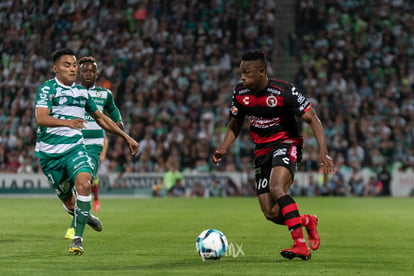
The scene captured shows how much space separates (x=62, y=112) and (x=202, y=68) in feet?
71.2

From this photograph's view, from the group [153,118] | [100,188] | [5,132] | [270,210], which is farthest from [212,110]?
[270,210]

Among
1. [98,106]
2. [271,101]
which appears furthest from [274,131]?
[98,106]

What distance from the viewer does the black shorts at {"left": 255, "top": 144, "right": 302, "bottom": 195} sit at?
29.7 feet

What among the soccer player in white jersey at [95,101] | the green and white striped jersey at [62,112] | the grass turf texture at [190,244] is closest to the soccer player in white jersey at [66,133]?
the green and white striped jersey at [62,112]

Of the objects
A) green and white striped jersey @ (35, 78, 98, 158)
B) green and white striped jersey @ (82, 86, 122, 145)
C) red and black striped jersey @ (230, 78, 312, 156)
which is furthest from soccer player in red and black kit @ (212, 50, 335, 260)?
green and white striped jersey @ (82, 86, 122, 145)

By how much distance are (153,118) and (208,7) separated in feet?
19.8

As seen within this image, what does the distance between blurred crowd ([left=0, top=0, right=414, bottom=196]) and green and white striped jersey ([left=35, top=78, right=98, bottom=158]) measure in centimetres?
Answer: 1842

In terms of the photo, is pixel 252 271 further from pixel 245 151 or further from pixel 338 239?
pixel 245 151

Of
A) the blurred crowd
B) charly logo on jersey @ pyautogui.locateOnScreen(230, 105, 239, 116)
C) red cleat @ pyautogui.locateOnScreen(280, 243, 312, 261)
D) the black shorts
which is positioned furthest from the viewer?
the blurred crowd

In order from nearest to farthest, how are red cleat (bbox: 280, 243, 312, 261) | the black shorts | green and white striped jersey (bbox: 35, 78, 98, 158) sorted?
red cleat (bbox: 280, 243, 312, 261) → the black shorts → green and white striped jersey (bbox: 35, 78, 98, 158)

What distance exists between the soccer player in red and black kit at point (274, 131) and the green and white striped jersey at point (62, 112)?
1.77m

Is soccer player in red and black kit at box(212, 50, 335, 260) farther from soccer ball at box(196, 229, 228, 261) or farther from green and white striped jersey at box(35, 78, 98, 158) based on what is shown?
green and white striped jersey at box(35, 78, 98, 158)

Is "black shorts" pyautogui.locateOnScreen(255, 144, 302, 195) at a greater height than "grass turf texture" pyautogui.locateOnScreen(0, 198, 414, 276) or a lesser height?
greater

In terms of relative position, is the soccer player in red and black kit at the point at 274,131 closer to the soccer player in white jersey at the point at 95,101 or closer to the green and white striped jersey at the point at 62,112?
the green and white striped jersey at the point at 62,112
